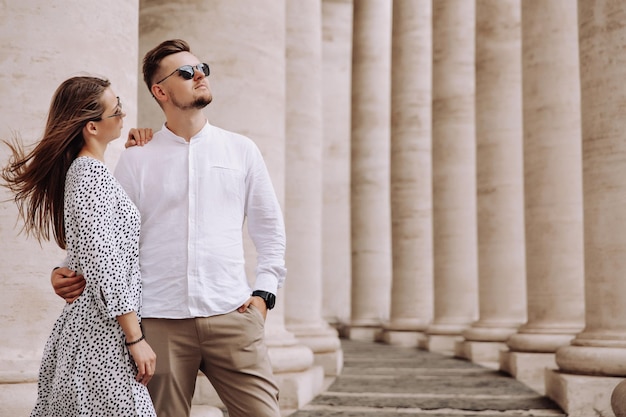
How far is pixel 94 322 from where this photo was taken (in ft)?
71.1

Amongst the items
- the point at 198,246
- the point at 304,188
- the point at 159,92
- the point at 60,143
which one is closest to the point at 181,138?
the point at 159,92

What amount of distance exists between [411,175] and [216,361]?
151917 mm

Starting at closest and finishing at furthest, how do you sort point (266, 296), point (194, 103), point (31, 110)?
point (266, 296) → point (194, 103) → point (31, 110)

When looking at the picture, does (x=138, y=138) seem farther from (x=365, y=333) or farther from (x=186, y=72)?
(x=365, y=333)

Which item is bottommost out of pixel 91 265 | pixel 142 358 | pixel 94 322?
pixel 142 358

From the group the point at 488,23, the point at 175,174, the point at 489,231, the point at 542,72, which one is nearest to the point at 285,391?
the point at 175,174

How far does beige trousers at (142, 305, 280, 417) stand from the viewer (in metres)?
24.3

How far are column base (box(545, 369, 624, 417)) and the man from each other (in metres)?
51.9

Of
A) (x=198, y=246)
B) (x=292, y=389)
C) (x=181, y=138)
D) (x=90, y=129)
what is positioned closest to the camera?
(x=90, y=129)

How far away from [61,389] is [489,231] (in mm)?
113380

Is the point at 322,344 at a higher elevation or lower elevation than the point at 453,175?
lower

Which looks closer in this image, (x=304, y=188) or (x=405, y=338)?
(x=304, y=188)

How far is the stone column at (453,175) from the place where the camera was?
5999 inches

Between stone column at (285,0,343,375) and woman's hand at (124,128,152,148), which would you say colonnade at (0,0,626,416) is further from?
woman's hand at (124,128,152,148)
